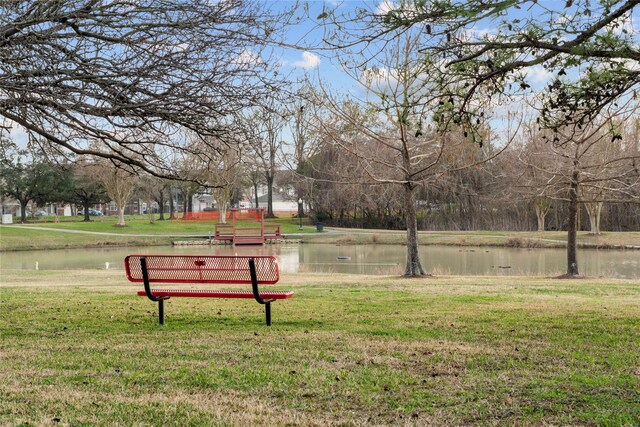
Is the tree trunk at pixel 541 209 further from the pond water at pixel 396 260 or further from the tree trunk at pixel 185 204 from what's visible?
the tree trunk at pixel 185 204

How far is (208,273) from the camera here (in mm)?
7996

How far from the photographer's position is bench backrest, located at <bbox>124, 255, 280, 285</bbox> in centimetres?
767

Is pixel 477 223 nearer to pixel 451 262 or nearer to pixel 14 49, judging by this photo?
pixel 451 262

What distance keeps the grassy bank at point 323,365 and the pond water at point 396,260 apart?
1448 cm

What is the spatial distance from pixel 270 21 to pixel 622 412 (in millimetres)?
5854

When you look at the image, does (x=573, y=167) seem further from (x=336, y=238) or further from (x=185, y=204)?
(x=185, y=204)

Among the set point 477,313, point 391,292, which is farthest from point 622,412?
point 391,292

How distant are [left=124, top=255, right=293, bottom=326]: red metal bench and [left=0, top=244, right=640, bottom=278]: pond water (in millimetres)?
14989

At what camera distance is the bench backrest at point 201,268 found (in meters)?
7.67

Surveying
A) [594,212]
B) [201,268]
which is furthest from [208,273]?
[594,212]

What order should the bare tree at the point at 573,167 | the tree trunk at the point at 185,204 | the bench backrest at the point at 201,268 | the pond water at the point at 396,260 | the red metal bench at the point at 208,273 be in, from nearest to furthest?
the red metal bench at the point at 208,273 → the bench backrest at the point at 201,268 → the bare tree at the point at 573,167 → the pond water at the point at 396,260 → the tree trunk at the point at 185,204

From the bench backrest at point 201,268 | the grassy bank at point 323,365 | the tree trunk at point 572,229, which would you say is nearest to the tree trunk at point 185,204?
the tree trunk at point 572,229

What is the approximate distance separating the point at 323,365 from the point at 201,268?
2.95m

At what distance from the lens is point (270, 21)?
814 cm
